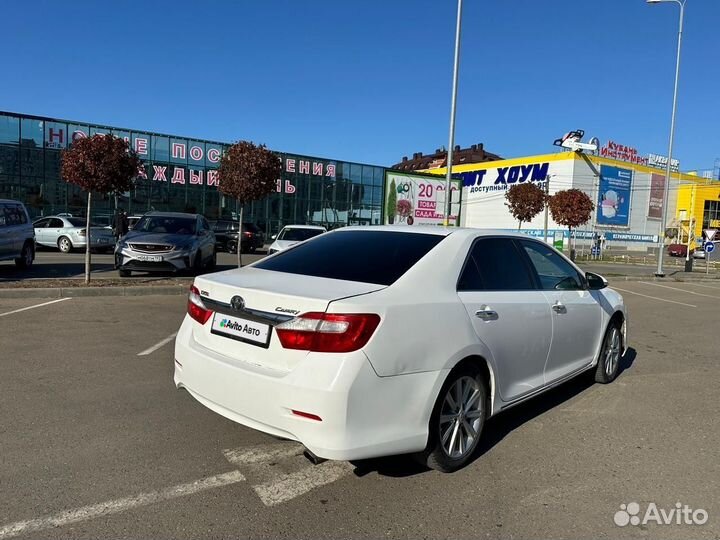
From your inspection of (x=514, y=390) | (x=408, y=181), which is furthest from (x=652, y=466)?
(x=408, y=181)

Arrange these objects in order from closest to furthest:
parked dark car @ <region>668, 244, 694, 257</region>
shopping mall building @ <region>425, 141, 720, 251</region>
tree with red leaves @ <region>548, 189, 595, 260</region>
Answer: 1. tree with red leaves @ <region>548, 189, 595, 260</region>
2. parked dark car @ <region>668, 244, 694, 257</region>
3. shopping mall building @ <region>425, 141, 720, 251</region>

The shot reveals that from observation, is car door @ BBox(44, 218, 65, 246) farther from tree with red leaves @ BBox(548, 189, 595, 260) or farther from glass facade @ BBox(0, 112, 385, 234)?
tree with red leaves @ BBox(548, 189, 595, 260)

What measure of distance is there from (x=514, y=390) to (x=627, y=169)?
64091 millimetres

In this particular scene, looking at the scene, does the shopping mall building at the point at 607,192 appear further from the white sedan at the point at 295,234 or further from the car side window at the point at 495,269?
the car side window at the point at 495,269

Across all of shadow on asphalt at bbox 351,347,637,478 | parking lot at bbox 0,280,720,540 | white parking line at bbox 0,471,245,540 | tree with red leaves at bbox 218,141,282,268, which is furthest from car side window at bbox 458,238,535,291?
tree with red leaves at bbox 218,141,282,268

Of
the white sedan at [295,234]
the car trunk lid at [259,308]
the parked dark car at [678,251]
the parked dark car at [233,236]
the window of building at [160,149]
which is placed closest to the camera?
the car trunk lid at [259,308]

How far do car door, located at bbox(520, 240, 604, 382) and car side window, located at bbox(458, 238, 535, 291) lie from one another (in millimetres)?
210

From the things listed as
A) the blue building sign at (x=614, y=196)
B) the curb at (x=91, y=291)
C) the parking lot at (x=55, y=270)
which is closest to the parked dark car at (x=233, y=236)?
the parking lot at (x=55, y=270)

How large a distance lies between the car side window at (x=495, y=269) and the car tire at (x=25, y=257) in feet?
44.7

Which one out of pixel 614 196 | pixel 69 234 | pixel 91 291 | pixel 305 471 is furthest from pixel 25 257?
pixel 614 196

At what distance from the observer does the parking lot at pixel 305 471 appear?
2.91 metres

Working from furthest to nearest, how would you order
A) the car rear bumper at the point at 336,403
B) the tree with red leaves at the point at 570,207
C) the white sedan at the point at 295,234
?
1. the tree with red leaves at the point at 570,207
2. the white sedan at the point at 295,234
3. the car rear bumper at the point at 336,403

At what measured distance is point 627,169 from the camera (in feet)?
198

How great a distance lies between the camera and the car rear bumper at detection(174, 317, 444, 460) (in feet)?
9.52
